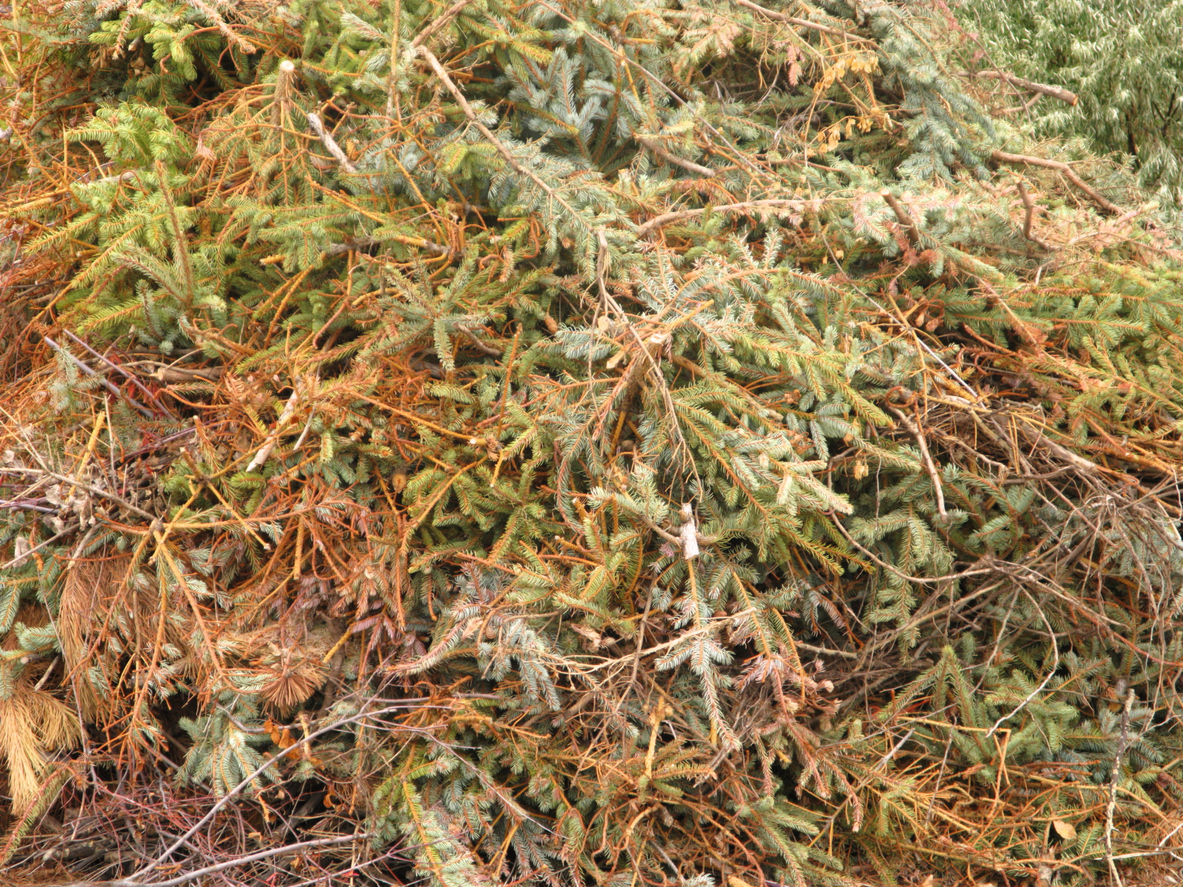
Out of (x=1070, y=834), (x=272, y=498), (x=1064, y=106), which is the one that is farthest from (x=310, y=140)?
(x=1064, y=106)

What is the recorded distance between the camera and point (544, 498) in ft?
7.11

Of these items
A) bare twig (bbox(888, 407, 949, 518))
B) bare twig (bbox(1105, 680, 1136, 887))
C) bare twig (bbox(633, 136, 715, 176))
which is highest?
bare twig (bbox(633, 136, 715, 176))

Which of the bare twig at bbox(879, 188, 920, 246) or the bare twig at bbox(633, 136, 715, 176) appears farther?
the bare twig at bbox(633, 136, 715, 176)

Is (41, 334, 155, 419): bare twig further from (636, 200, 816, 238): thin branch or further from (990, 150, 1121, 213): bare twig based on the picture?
(990, 150, 1121, 213): bare twig

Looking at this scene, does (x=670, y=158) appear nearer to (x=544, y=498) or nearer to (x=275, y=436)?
(x=544, y=498)

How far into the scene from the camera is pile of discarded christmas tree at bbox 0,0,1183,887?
201cm

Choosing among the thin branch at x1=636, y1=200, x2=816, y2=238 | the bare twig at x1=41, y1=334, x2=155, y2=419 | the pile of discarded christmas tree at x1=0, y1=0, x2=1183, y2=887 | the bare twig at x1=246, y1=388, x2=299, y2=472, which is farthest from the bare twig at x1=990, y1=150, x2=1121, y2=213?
the bare twig at x1=41, y1=334, x2=155, y2=419

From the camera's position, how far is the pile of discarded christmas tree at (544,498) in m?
2.01

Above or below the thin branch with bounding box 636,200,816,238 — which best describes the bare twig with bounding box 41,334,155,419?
below

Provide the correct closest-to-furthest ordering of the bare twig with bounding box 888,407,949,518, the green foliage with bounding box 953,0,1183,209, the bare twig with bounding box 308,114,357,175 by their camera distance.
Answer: the bare twig with bounding box 888,407,949,518
the bare twig with bounding box 308,114,357,175
the green foliage with bounding box 953,0,1183,209

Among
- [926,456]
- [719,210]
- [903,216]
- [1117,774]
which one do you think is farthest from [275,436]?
[1117,774]

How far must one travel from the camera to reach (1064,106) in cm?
449

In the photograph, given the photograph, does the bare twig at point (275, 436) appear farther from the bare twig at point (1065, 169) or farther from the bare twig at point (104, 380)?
the bare twig at point (1065, 169)

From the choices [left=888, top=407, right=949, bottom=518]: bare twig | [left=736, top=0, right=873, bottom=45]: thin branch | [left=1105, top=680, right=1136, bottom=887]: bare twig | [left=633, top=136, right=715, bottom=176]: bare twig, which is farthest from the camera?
[left=736, top=0, right=873, bottom=45]: thin branch
